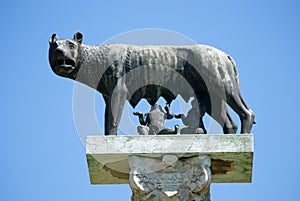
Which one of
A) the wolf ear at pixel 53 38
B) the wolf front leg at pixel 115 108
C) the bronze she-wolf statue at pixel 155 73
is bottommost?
the wolf front leg at pixel 115 108

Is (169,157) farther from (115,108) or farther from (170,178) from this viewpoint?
(115,108)

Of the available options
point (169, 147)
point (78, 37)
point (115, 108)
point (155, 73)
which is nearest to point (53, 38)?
point (78, 37)

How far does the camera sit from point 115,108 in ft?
42.9

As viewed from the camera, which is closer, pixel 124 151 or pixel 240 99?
pixel 124 151

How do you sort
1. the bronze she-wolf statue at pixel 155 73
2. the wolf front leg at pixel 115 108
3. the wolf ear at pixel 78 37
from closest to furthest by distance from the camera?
1. the wolf front leg at pixel 115 108
2. the bronze she-wolf statue at pixel 155 73
3. the wolf ear at pixel 78 37

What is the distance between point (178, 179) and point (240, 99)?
1678 millimetres

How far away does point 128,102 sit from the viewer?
13.4 m

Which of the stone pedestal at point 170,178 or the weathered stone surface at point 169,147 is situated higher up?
the weathered stone surface at point 169,147

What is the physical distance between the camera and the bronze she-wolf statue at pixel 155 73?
13.2 m

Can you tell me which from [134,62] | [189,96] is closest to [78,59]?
[134,62]

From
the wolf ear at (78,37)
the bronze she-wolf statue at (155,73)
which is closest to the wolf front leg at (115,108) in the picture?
the bronze she-wolf statue at (155,73)

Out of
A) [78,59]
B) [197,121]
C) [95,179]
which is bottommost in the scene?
[95,179]

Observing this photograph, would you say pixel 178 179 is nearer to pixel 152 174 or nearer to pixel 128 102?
pixel 152 174

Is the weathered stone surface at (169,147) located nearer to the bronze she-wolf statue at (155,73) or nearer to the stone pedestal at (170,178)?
the stone pedestal at (170,178)
